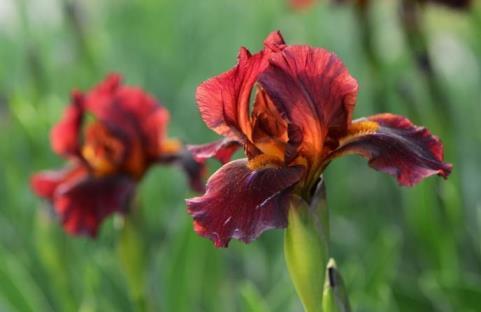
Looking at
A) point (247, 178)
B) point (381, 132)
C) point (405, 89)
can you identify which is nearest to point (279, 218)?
point (247, 178)

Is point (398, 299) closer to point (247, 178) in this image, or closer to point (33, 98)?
point (247, 178)

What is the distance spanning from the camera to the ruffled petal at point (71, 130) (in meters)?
1.74

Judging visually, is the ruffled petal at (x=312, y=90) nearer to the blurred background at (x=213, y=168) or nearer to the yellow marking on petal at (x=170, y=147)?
the blurred background at (x=213, y=168)

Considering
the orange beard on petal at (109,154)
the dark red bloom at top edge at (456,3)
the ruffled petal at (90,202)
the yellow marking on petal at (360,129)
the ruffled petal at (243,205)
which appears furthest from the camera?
the dark red bloom at top edge at (456,3)

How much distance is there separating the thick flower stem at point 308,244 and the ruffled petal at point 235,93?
123 mm

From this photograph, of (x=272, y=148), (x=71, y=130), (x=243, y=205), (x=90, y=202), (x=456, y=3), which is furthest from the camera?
(x=456, y=3)

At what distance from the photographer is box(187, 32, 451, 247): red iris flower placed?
1052 millimetres

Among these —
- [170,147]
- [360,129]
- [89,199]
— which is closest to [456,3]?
[170,147]

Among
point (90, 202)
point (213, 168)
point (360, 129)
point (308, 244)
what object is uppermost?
point (360, 129)

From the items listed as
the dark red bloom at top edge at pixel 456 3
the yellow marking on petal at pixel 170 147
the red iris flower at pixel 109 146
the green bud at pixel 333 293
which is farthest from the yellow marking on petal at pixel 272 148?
the dark red bloom at top edge at pixel 456 3

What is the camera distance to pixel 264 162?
1126 millimetres

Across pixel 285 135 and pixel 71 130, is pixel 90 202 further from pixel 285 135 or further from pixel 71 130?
pixel 285 135

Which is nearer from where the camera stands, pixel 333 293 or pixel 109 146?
pixel 333 293

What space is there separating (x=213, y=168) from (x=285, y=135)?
1.48 m
